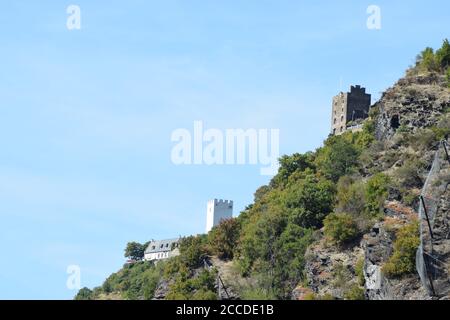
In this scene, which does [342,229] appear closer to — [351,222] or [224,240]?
[351,222]

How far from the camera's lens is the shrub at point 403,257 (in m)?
57.5

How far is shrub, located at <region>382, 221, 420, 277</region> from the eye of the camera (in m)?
57.5

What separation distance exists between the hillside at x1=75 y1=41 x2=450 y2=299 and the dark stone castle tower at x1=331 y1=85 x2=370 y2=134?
20.9 meters

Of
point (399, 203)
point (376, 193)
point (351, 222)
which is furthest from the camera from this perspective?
point (376, 193)

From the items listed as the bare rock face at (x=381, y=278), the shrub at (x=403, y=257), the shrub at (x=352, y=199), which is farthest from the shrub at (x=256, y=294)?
the shrub at (x=403, y=257)

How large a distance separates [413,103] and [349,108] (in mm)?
47364

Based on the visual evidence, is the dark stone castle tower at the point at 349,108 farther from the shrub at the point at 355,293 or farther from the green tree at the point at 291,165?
the shrub at the point at 355,293

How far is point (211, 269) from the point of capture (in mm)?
84875

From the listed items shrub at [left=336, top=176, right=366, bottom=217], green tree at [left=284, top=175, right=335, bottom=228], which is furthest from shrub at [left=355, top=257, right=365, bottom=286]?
green tree at [left=284, top=175, right=335, bottom=228]

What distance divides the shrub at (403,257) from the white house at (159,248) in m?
104

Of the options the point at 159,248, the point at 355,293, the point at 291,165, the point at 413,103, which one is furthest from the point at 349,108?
the point at 355,293

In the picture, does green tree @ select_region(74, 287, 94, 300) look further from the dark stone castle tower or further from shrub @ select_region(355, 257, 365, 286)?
shrub @ select_region(355, 257, 365, 286)

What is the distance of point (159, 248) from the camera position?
167500 millimetres
